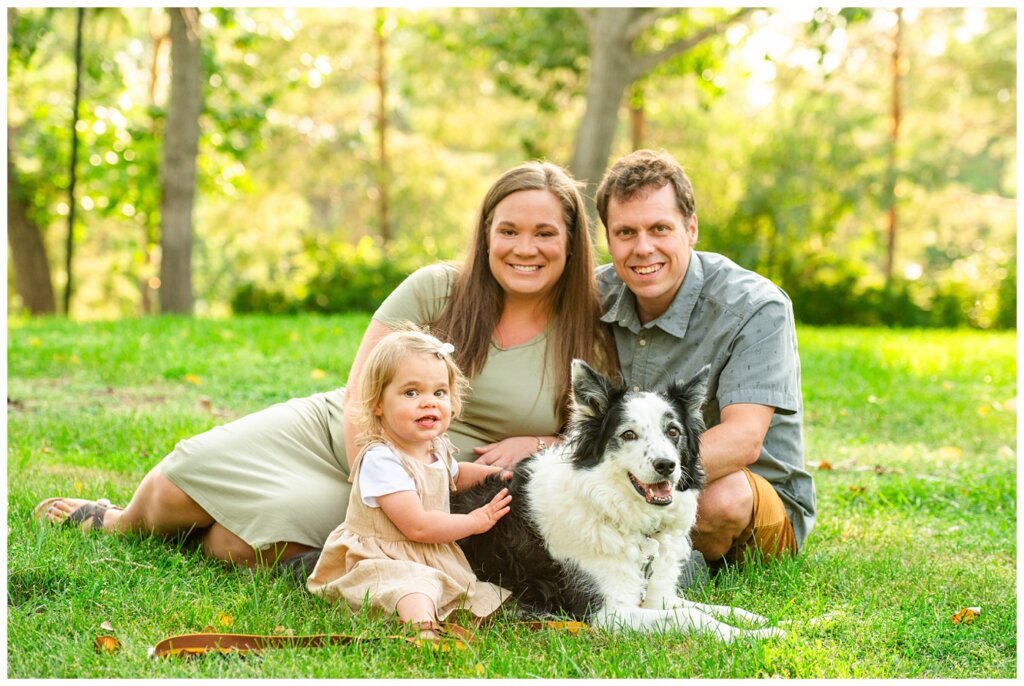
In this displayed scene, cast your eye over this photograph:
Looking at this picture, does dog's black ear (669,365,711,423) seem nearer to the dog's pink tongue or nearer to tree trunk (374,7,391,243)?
the dog's pink tongue

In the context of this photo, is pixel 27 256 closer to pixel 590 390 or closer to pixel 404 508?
pixel 404 508

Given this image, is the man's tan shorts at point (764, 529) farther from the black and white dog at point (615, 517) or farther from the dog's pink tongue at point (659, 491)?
the dog's pink tongue at point (659, 491)

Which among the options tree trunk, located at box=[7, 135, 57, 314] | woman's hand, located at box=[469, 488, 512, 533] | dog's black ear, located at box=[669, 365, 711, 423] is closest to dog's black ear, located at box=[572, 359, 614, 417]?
dog's black ear, located at box=[669, 365, 711, 423]

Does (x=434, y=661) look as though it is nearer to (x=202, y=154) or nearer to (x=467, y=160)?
(x=202, y=154)

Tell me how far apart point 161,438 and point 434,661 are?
12.0 ft

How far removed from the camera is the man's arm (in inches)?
146

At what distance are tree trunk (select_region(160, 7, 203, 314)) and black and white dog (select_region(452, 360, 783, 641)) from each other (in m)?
11.3

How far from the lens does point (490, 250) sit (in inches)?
162

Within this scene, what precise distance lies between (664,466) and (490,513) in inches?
26.3

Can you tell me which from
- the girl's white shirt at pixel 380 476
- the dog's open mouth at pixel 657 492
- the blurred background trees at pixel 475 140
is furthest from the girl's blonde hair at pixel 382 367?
the blurred background trees at pixel 475 140

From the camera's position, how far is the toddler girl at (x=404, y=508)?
3338 millimetres

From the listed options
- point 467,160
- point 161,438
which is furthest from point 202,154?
point 161,438

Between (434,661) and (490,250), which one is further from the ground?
(490,250)

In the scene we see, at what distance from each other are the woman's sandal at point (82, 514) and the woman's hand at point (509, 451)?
170 cm
